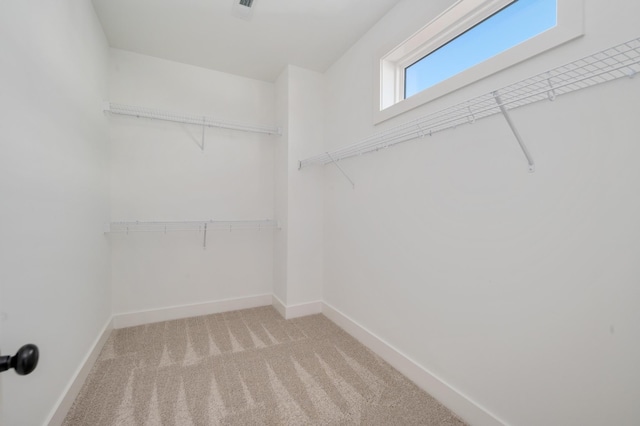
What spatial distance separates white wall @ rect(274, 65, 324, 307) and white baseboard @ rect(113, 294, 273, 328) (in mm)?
330

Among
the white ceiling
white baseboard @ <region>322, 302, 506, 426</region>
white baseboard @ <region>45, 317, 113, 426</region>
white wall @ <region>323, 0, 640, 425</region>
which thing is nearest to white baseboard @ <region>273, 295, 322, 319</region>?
white baseboard @ <region>322, 302, 506, 426</region>

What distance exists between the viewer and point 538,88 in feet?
3.45

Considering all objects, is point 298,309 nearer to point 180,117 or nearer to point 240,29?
point 180,117

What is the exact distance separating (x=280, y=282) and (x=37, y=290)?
72.2 inches

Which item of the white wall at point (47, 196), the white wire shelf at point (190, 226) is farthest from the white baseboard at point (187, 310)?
the white wire shelf at point (190, 226)

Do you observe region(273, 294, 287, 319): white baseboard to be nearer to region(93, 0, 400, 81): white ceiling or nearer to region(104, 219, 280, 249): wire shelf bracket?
region(104, 219, 280, 249): wire shelf bracket

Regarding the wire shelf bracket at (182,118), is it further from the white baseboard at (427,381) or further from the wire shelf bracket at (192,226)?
the white baseboard at (427,381)

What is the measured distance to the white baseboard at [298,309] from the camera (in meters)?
2.60

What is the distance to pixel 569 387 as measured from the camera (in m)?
1.00

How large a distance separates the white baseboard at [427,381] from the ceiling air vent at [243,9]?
8.13 feet

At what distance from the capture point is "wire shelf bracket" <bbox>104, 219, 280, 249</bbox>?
226 centimetres

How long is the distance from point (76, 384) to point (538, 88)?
8.84ft

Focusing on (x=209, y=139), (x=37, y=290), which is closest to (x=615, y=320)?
(x=37, y=290)

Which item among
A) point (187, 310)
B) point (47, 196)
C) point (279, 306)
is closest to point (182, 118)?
point (47, 196)
